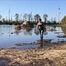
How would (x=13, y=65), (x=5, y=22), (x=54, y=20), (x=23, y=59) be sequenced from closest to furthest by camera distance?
(x=13, y=65)
(x=23, y=59)
(x=5, y=22)
(x=54, y=20)

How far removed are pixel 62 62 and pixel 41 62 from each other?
985 millimetres

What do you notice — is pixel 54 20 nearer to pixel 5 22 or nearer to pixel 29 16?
pixel 29 16

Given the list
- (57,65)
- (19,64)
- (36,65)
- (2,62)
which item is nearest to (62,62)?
(57,65)

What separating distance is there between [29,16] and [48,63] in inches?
5153

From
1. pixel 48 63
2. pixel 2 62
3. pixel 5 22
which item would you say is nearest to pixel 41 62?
pixel 48 63

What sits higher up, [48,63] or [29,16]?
[29,16]

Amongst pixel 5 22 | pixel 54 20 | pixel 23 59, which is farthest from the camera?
pixel 54 20

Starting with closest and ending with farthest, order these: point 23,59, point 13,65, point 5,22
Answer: point 13,65 → point 23,59 → point 5,22

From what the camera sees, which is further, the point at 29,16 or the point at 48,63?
the point at 29,16

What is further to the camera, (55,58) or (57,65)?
(55,58)

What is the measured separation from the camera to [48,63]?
1043cm

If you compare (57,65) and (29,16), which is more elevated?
(29,16)

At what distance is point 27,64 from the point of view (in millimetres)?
10188

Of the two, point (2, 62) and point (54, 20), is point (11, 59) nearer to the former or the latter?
point (2, 62)
